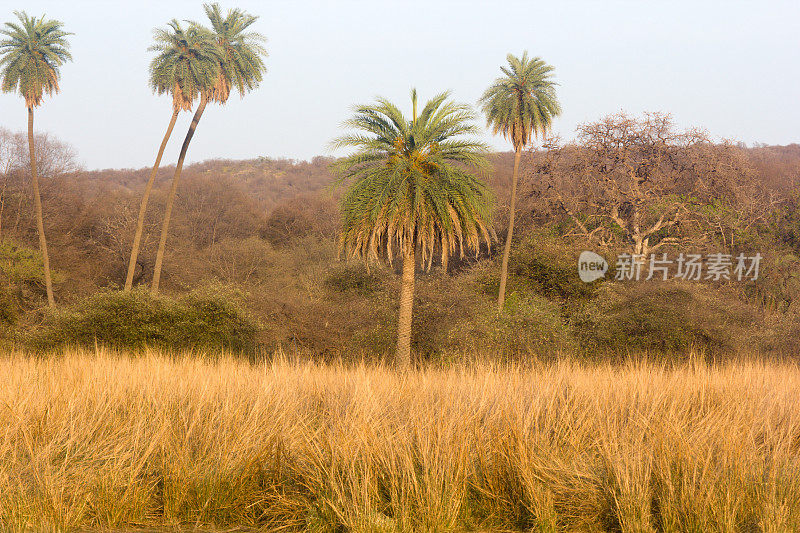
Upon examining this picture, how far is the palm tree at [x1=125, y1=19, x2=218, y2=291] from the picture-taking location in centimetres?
3472

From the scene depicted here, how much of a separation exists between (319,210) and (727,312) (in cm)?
3519

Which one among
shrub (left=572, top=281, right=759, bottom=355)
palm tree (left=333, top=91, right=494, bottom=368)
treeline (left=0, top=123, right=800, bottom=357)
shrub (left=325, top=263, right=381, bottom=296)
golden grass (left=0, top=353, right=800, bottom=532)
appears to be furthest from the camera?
shrub (left=325, top=263, right=381, bottom=296)

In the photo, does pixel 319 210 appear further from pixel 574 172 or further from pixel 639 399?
pixel 639 399

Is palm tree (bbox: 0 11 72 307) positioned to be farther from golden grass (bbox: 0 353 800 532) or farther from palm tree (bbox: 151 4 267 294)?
golden grass (bbox: 0 353 800 532)

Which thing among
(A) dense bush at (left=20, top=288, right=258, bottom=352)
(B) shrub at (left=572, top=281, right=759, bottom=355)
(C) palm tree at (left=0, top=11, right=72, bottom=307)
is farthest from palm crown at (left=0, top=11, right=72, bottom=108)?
(B) shrub at (left=572, top=281, right=759, bottom=355)

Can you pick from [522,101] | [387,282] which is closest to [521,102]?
[522,101]

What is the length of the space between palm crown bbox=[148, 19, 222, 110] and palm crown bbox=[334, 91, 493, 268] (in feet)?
52.3

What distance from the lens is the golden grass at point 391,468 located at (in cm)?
670

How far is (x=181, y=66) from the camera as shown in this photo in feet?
114

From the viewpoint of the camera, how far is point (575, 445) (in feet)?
25.6

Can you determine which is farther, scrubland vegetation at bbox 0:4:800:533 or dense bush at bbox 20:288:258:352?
dense bush at bbox 20:288:258:352

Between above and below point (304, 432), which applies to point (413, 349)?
below

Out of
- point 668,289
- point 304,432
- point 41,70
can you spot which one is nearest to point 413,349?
point 668,289

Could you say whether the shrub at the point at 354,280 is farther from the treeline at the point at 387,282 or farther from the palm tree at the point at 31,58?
the palm tree at the point at 31,58
